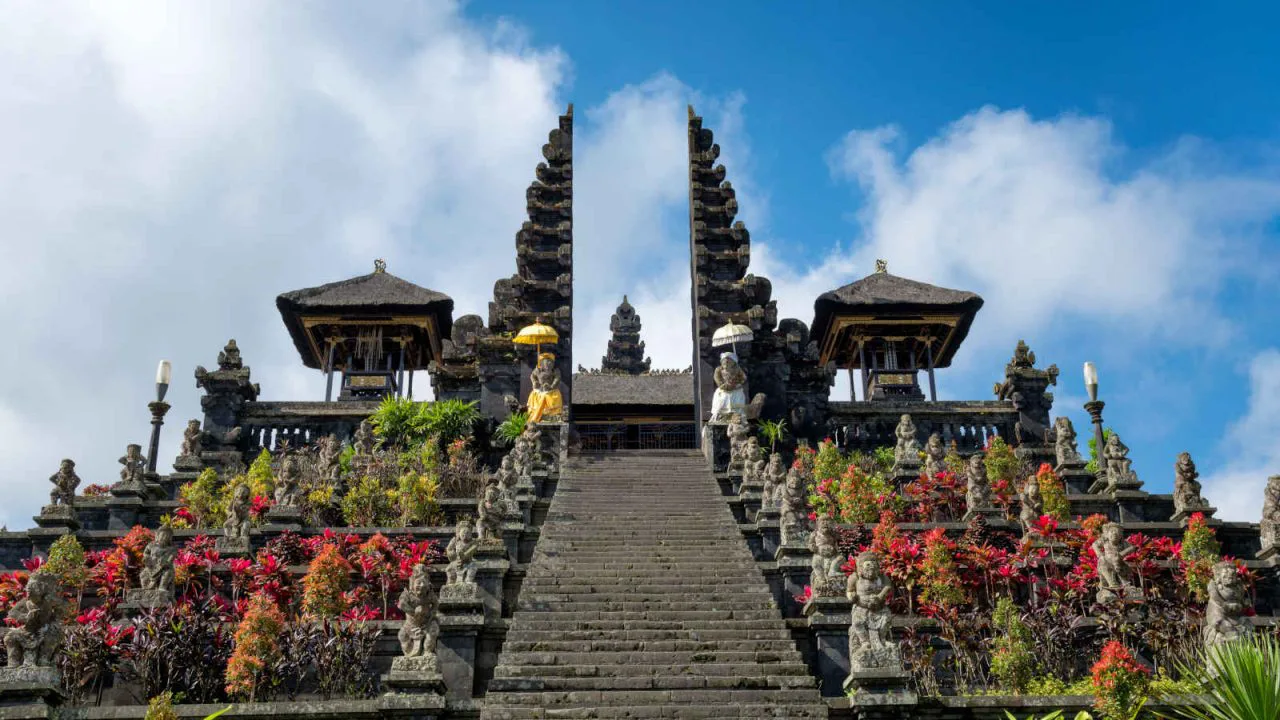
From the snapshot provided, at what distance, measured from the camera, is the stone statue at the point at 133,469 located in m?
18.2

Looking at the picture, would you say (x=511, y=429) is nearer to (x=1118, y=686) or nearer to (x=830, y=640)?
(x=830, y=640)

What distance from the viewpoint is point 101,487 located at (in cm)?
2034

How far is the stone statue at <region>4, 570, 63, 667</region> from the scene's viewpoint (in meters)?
11.1

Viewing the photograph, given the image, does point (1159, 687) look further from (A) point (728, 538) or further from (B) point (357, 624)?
(B) point (357, 624)

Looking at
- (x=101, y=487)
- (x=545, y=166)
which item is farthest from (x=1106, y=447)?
(x=101, y=487)

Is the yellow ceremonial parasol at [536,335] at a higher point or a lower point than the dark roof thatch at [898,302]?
lower

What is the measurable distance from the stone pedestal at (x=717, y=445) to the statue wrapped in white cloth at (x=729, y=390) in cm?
48

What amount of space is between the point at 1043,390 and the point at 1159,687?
44.8 ft

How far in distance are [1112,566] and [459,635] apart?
25.3 feet

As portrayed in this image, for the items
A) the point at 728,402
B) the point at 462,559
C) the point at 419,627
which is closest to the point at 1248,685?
the point at 419,627

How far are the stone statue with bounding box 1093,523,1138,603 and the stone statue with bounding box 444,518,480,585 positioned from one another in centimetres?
730

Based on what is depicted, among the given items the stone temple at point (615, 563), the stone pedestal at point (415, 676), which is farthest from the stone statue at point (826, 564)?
the stone pedestal at point (415, 676)

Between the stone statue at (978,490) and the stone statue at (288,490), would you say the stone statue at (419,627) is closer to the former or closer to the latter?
the stone statue at (288,490)

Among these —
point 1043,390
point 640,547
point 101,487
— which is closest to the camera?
point 640,547
